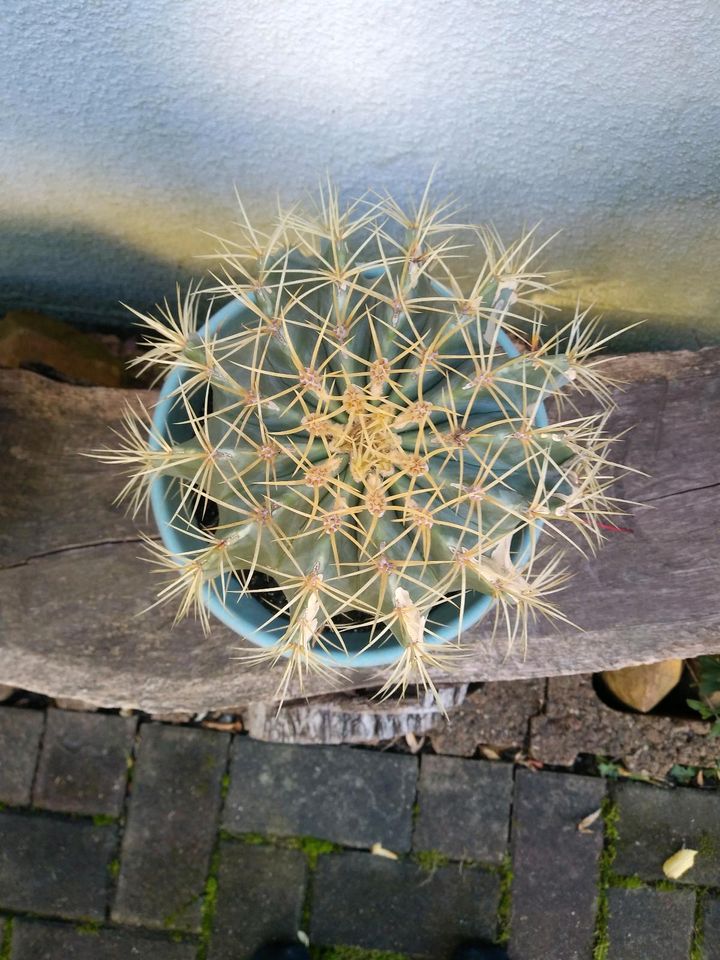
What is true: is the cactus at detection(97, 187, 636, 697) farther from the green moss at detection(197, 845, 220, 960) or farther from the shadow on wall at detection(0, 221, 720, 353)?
the green moss at detection(197, 845, 220, 960)

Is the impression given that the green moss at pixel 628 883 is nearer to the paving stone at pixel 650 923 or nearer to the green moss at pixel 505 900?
the paving stone at pixel 650 923

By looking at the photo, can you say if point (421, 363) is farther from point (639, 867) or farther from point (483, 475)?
point (639, 867)

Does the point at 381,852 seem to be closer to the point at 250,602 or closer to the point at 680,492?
the point at 250,602

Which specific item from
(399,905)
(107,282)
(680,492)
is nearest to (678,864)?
(399,905)

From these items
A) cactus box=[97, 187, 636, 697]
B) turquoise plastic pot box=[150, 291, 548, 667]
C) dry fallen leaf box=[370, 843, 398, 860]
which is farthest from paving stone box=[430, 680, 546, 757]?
cactus box=[97, 187, 636, 697]

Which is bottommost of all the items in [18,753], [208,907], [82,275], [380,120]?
[208,907]

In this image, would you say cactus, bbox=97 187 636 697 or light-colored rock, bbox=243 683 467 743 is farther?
light-colored rock, bbox=243 683 467 743
